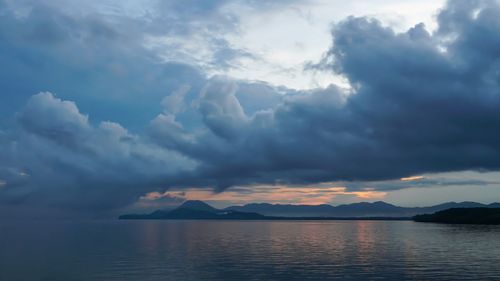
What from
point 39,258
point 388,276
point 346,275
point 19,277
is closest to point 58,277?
point 19,277

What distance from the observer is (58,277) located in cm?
7944

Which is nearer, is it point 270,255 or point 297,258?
point 297,258

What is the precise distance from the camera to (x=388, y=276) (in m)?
76.6

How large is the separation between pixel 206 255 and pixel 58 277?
41.4 m

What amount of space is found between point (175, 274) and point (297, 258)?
34477 millimetres

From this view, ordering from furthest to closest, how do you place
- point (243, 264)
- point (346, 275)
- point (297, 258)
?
point (297, 258), point (243, 264), point (346, 275)

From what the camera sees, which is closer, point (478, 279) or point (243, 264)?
point (478, 279)

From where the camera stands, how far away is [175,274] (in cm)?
8069

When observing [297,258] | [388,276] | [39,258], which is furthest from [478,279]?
[39,258]

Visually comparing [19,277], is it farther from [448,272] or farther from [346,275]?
[448,272]

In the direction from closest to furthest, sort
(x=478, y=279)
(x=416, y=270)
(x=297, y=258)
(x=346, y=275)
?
(x=478, y=279) < (x=346, y=275) < (x=416, y=270) < (x=297, y=258)

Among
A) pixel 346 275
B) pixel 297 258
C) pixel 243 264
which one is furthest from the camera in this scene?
pixel 297 258

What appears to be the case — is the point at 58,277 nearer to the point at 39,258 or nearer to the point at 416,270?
the point at 39,258

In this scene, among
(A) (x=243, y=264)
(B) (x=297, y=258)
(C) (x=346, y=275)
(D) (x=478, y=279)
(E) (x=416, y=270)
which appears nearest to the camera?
(D) (x=478, y=279)
